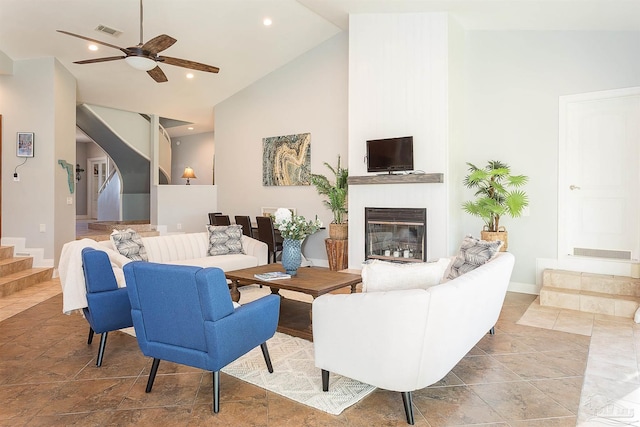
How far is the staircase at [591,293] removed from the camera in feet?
14.4

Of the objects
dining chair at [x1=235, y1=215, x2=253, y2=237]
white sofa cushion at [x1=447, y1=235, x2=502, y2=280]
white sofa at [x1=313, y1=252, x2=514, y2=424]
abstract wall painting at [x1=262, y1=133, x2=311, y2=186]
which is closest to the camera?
white sofa at [x1=313, y1=252, x2=514, y2=424]

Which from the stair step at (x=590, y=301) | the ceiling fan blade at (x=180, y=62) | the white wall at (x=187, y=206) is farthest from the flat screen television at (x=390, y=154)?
the white wall at (x=187, y=206)

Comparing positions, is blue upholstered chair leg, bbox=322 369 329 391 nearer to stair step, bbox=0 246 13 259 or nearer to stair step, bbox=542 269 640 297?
stair step, bbox=542 269 640 297

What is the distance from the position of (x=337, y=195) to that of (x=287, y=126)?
Result: 1936mm

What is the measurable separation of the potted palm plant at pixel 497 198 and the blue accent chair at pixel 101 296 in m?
4.02

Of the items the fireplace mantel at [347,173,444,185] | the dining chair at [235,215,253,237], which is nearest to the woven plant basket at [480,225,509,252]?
the fireplace mantel at [347,173,444,185]

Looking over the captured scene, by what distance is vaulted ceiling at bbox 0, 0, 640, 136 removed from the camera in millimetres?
4906

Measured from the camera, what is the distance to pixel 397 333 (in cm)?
218

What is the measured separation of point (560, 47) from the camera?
17.1ft

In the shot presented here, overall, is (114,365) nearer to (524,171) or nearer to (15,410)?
(15,410)

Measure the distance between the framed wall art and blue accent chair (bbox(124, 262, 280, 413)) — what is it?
5204 millimetres

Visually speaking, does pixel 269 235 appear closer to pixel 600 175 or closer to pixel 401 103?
pixel 401 103

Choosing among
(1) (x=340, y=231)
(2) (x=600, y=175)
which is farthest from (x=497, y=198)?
(1) (x=340, y=231)

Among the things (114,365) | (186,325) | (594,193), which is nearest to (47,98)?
(114,365)
